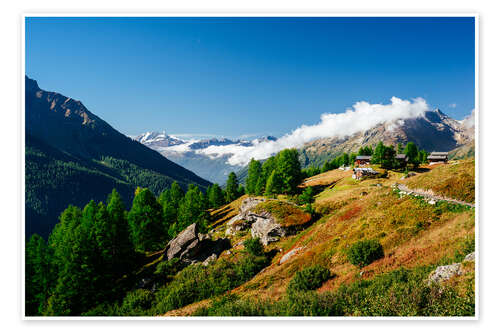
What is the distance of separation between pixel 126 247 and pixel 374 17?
37.9 metres

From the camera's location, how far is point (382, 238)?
19625mm

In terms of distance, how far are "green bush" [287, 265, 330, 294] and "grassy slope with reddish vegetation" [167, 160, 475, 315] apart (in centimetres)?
46

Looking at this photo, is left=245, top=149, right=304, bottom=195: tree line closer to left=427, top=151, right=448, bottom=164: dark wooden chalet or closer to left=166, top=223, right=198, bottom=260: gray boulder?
left=166, top=223, right=198, bottom=260: gray boulder

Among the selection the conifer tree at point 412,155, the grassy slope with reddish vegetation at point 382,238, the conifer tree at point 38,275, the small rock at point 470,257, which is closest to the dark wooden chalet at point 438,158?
the conifer tree at point 412,155

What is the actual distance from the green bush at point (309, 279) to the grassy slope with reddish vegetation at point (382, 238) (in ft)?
1.51

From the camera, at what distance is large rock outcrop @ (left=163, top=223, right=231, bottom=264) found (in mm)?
32409

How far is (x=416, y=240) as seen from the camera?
1764 cm

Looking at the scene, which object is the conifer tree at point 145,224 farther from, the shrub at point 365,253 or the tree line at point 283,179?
the shrub at point 365,253

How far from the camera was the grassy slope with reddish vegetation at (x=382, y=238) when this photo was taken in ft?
51.0
